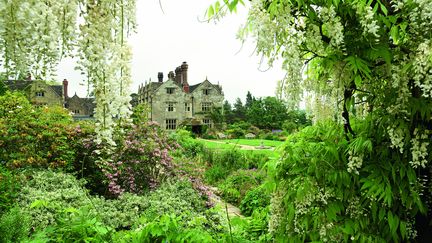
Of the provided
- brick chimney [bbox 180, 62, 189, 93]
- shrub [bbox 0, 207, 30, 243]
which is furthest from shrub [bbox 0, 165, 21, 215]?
brick chimney [bbox 180, 62, 189, 93]

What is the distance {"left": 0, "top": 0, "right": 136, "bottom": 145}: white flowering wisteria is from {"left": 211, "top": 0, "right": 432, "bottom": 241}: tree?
1.12m

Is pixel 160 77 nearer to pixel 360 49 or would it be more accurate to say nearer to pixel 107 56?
pixel 360 49

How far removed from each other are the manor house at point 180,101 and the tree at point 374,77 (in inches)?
1539

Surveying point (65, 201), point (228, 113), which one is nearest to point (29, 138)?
point (65, 201)

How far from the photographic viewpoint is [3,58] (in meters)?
1.42

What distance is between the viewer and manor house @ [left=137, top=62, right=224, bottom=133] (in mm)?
43031

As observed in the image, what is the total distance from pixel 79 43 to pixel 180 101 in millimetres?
42511

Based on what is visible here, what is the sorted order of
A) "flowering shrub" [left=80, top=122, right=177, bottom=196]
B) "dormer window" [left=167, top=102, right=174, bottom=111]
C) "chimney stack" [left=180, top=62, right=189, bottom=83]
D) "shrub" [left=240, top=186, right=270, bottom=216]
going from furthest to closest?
"chimney stack" [left=180, top=62, right=189, bottom=83], "dormer window" [left=167, top=102, right=174, bottom=111], "shrub" [left=240, top=186, right=270, bottom=216], "flowering shrub" [left=80, top=122, right=177, bottom=196]

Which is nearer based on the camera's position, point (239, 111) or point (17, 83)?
point (17, 83)

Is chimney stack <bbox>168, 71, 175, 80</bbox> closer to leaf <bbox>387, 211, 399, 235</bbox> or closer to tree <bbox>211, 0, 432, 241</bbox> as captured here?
tree <bbox>211, 0, 432, 241</bbox>

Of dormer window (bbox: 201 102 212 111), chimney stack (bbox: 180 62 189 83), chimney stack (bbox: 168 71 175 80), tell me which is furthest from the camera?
dormer window (bbox: 201 102 212 111)

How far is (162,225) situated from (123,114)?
182 centimetres

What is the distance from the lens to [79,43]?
60.1 inches

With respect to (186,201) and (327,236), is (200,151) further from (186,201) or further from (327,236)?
(327,236)
